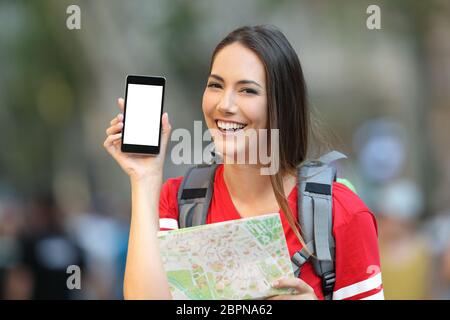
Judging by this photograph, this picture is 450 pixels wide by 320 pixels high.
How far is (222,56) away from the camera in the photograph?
9.47ft

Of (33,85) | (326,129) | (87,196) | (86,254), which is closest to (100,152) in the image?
(87,196)

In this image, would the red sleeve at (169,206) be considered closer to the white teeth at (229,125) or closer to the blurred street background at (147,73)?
the white teeth at (229,125)

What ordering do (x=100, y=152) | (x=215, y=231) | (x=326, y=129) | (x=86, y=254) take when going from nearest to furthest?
(x=215, y=231) < (x=326, y=129) < (x=86, y=254) < (x=100, y=152)

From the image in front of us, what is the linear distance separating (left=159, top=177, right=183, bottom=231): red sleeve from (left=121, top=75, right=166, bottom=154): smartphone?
0.23m

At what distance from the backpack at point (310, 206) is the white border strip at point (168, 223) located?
2 centimetres

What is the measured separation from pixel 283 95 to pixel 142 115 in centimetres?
48

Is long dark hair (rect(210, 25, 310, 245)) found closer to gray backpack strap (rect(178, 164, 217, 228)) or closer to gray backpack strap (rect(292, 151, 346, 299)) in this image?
gray backpack strap (rect(292, 151, 346, 299))

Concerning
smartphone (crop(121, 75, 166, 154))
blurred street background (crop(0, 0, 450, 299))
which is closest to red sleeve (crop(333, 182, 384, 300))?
smartphone (crop(121, 75, 166, 154))

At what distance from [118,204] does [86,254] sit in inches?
96.7

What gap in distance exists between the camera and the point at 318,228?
2764 mm

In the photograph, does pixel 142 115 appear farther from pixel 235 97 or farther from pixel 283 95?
pixel 283 95

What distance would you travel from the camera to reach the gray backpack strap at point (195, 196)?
2922 mm

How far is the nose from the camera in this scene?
110 inches
